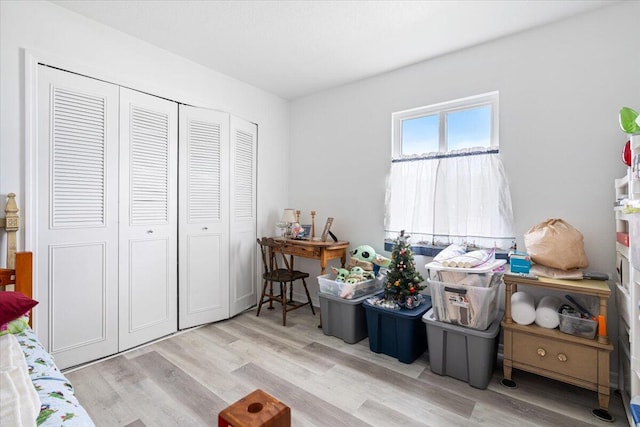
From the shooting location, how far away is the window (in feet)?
8.09

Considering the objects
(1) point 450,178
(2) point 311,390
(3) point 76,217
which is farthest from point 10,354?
(1) point 450,178

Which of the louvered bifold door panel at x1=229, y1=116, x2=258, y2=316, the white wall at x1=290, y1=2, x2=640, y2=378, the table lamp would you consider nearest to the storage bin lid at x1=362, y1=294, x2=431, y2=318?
the white wall at x1=290, y1=2, x2=640, y2=378

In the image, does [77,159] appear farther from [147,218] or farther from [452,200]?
[452,200]

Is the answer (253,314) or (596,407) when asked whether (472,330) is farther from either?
(253,314)

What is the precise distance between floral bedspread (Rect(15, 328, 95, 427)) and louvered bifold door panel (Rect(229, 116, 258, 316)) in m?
1.96

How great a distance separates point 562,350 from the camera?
1.87 meters

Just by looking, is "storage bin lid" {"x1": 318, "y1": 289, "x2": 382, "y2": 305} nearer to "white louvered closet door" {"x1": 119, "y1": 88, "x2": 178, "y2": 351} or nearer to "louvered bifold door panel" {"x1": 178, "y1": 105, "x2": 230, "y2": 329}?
"louvered bifold door panel" {"x1": 178, "y1": 105, "x2": 230, "y2": 329}

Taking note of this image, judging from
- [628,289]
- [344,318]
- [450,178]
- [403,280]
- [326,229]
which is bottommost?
[344,318]

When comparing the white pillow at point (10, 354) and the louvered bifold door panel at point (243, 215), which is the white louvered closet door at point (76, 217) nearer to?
the white pillow at point (10, 354)

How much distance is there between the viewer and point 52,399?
1.05 metres

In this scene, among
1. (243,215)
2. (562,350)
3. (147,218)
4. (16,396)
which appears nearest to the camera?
(16,396)

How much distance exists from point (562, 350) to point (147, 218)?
3.23 meters

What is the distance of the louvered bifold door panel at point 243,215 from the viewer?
131 inches

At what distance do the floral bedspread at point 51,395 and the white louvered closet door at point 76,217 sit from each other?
0.82 m
